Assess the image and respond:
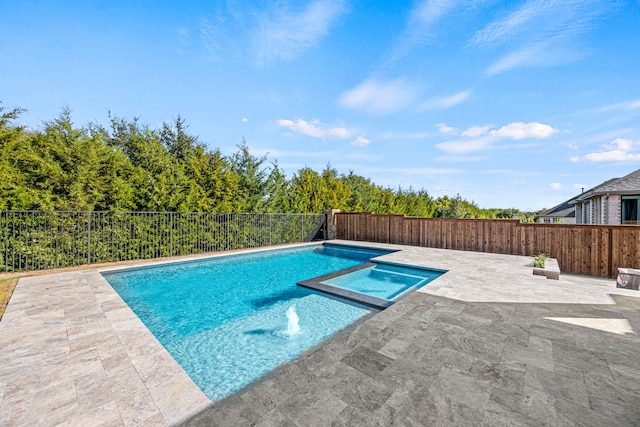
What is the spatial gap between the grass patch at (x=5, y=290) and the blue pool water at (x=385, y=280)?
5.19 m

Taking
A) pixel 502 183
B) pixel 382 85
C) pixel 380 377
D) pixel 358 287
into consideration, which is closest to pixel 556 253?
pixel 358 287

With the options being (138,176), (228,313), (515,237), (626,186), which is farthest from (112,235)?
(626,186)

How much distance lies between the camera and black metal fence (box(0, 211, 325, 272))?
20.5 feet

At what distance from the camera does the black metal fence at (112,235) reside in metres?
6.23

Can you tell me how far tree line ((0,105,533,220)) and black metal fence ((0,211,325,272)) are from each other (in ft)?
0.90

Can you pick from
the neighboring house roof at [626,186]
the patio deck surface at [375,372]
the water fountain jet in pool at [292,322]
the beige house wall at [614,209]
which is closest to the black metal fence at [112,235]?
the patio deck surface at [375,372]

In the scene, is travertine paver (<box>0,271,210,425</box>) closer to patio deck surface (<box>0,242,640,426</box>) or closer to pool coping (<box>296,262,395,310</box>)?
patio deck surface (<box>0,242,640,426</box>)

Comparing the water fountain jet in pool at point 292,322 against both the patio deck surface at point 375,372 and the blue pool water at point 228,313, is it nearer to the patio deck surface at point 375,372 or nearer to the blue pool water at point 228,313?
the blue pool water at point 228,313

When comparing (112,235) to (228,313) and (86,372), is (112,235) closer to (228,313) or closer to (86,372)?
(228,313)

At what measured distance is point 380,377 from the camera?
88.8 inches

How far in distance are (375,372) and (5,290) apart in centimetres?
662

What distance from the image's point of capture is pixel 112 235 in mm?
7473

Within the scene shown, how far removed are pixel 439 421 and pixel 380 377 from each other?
1.83 ft

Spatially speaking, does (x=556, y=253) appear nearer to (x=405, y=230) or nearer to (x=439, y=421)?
(x=405, y=230)
